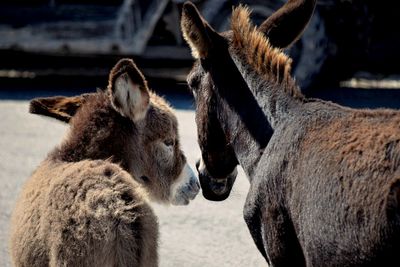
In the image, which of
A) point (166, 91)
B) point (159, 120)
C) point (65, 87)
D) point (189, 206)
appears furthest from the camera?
point (65, 87)

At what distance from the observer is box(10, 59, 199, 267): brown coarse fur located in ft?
13.0

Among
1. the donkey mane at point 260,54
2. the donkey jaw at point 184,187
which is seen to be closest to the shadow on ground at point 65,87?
the donkey jaw at point 184,187

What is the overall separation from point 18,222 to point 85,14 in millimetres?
7540

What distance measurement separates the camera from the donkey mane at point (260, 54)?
439cm

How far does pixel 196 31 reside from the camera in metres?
4.57

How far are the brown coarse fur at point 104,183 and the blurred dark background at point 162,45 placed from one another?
5.66 m

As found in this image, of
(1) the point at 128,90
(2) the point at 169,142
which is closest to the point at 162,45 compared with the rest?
(2) the point at 169,142

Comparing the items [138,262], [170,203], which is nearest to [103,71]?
[170,203]

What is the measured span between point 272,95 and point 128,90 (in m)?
0.77

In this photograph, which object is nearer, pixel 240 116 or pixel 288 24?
pixel 240 116

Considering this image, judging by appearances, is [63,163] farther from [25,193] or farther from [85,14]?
[85,14]

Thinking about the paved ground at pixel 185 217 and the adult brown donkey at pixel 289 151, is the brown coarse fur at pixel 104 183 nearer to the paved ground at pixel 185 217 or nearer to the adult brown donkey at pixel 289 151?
the adult brown donkey at pixel 289 151

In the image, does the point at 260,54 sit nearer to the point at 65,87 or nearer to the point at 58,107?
the point at 58,107

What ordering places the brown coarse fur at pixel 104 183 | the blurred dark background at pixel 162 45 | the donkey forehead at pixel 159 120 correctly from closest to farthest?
1. the brown coarse fur at pixel 104 183
2. the donkey forehead at pixel 159 120
3. the blurred dark background at pixel 162 45
